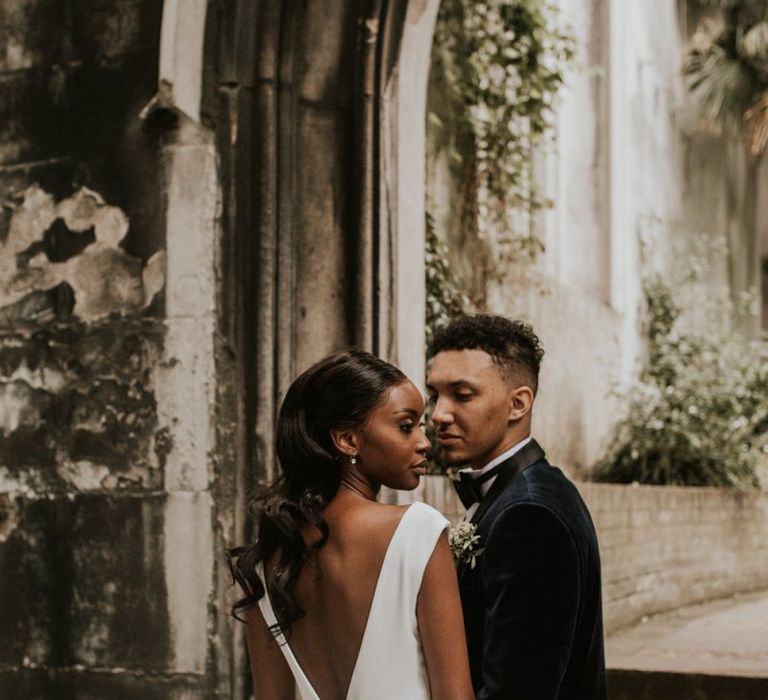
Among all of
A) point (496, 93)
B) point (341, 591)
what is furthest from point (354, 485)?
point (496, 93)

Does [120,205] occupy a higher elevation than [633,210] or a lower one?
lower

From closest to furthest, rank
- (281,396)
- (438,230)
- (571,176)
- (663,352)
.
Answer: (281,396), (438,230), (571,176), (663,352)

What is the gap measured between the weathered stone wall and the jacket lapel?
205 inches

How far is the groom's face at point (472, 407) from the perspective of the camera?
98.3 inches

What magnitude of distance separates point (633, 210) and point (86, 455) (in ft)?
30.2

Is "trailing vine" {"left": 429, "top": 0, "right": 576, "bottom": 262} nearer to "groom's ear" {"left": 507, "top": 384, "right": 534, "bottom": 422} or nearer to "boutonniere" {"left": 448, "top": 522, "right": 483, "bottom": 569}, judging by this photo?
"groom's ear" {"left": 507, "top": 384, "right": 534, "bottom": 422}

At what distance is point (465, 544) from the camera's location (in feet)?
7.82

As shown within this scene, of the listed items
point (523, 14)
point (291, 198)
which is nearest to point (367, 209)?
point (291, 198)

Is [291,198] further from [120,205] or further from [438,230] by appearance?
[438,230]

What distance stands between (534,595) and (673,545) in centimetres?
797

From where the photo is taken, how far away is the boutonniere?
239 cm

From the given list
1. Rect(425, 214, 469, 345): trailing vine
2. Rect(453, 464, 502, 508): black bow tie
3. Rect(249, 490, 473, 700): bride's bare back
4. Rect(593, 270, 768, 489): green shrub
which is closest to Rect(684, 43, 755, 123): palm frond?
Rect(593, 270, 768, 489): green shrub

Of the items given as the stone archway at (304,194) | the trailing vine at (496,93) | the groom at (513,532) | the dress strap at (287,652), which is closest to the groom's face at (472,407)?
the groom at (513,532)

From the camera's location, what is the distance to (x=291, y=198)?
4.44 meters
